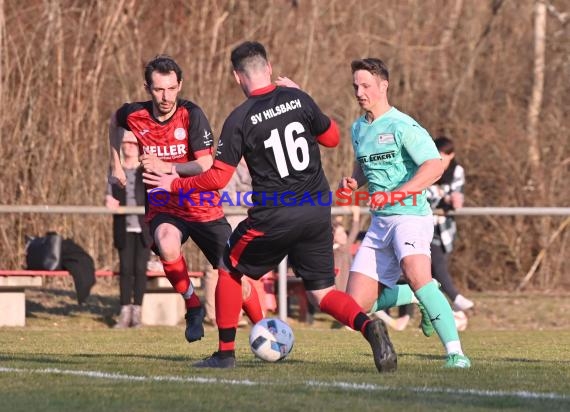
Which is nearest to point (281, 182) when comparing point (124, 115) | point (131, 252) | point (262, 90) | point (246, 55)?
point (262, 90)

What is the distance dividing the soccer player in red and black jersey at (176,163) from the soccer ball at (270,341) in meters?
1.00

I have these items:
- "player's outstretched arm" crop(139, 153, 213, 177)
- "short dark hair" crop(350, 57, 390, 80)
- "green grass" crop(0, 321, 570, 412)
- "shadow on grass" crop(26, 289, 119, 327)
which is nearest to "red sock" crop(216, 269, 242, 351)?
"green grass" crop(0, 321, 570, 412)

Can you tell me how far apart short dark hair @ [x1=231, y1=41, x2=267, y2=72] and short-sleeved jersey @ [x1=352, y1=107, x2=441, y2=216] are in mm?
1052

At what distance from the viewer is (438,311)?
8.12 metres

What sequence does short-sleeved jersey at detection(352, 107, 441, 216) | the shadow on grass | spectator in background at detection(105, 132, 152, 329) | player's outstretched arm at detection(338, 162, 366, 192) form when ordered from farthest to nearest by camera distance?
the shadow on grass
spectator in background at detection(105, 132, 152, 329)
player's outstretched arm at detection(338, 162, 366, 192)
short-sleeved jersey at detection(352, 107, 441, 216)

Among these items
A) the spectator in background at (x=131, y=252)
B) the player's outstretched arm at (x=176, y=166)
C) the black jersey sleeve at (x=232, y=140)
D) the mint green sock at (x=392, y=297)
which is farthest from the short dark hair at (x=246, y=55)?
the spectator in background at (x=131, y=252)

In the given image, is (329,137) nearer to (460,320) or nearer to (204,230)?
(204,230)

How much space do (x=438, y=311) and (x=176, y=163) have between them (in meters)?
2.10

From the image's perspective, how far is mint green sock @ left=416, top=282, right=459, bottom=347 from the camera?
813cm

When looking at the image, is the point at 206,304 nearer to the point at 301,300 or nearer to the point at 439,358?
the point at 301,300

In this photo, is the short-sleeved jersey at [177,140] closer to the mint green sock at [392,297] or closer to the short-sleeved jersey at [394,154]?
the short-sleeved jersey at [394,154]

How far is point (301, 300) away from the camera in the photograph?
14.7 m

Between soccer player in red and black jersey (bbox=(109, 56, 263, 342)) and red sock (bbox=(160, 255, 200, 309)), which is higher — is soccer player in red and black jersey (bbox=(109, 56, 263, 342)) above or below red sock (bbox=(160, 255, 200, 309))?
above

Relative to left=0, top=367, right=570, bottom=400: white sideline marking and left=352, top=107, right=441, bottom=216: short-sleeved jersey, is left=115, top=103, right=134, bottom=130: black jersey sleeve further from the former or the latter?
left=0, top=367, right=570, bottom=400: white sideline marking
